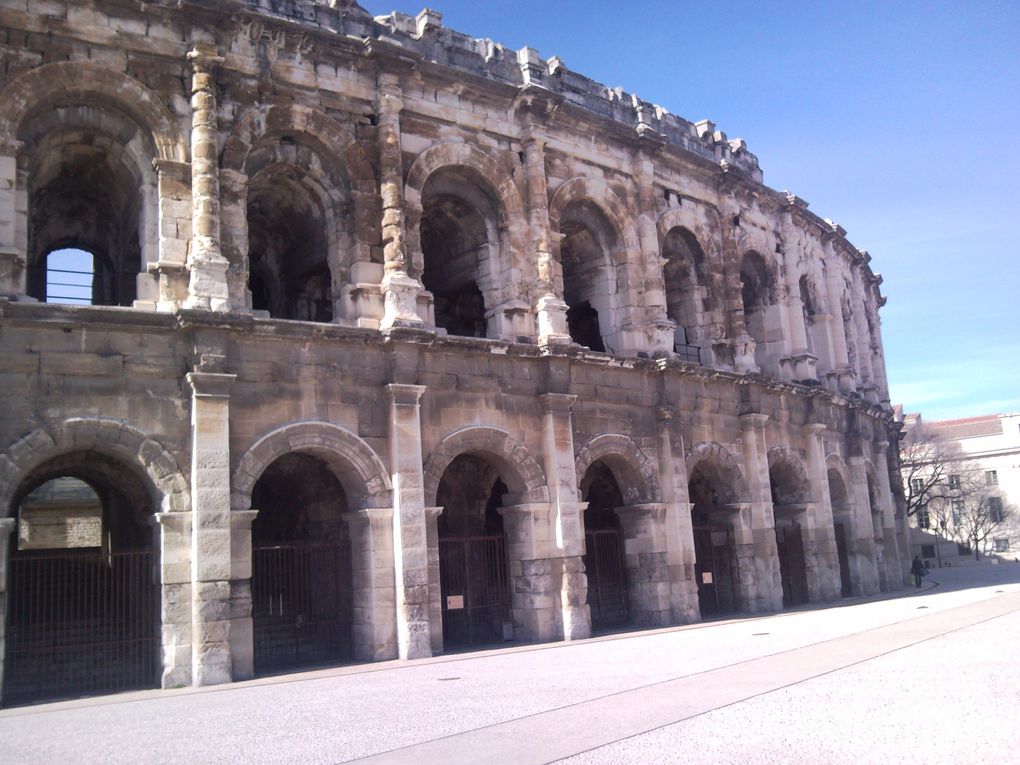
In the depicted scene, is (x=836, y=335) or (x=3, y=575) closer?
(x=3, y=575)

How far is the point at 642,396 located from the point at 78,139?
33.8 feet

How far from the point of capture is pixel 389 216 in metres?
14.9

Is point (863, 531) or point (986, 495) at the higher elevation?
point (986, 495)

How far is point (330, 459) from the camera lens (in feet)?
45.5

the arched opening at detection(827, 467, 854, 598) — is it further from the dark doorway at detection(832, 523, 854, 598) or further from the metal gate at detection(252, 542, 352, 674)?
the metal gate at detection(252, 542, 352, 674)

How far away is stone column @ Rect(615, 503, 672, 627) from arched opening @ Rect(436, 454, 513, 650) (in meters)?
2.37

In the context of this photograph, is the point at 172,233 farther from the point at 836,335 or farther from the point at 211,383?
the point at 836,335

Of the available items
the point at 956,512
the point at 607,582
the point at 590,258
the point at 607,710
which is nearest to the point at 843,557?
the point at 607,582

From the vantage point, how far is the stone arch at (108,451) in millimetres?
11516

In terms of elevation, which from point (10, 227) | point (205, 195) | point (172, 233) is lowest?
point (10, 227)

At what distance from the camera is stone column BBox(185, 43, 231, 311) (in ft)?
42.1

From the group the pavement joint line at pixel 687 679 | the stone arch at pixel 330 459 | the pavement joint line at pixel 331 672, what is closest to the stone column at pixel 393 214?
the stone arch at pixel 330 459

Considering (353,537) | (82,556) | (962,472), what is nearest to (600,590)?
(353,537)

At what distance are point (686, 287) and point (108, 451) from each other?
1285 centimetres
